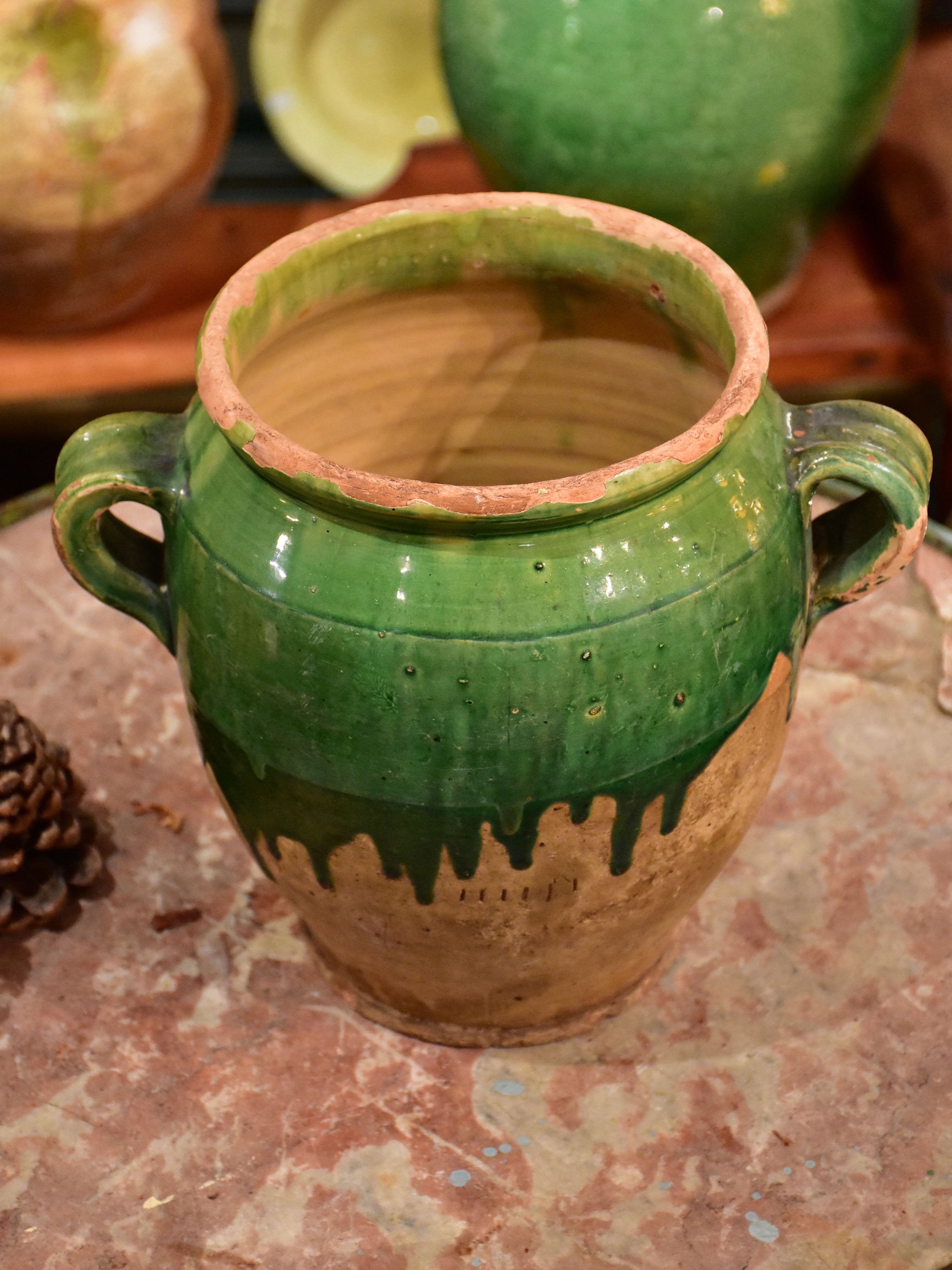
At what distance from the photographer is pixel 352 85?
1809mm

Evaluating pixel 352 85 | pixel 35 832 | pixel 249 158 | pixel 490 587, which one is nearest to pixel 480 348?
pixel 490 587

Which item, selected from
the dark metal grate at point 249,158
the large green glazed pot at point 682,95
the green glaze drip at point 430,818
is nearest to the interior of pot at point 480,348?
the green glaze drip at point 430,818

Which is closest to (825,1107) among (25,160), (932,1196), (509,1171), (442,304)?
(932,1196)

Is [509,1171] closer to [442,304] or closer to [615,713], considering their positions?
[615,713]

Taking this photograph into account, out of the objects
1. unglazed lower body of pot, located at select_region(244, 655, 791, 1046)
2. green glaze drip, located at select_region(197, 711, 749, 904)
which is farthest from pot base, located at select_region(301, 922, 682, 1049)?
green glaze drip, located at select_region(197, 711, 749, 904)

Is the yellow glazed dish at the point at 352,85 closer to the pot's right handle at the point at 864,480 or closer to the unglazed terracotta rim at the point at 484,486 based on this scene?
the unglazed terracotta rim at the point at 484,486

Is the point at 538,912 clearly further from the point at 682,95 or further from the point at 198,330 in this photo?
the point at 198,330

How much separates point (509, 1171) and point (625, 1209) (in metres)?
0.07

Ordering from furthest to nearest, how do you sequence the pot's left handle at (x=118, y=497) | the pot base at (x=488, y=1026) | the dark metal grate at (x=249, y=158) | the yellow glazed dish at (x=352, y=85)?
the dark metal grate at (x=249, y=158), the yellow glazed dish at (x=352, y=85), the pot base at (x=488, y=1026), the pot's left handle at (x=118, y=497)

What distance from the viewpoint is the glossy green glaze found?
2.17 feet

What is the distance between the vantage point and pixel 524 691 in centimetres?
66

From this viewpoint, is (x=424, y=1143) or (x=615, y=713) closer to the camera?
(x=615, y=713)

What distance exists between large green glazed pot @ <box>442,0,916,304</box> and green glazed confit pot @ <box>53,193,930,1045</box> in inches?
17.9

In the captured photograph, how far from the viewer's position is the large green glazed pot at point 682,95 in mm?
1233
